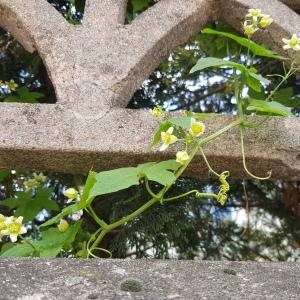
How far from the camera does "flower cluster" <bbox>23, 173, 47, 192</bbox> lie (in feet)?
6.39

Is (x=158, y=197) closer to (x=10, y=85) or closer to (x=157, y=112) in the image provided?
(x=157, y=112)

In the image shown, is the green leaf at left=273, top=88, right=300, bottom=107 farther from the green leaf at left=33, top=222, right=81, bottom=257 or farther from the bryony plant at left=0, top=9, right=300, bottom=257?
the green leaf at left=33, top=222, right=81, bottom=257

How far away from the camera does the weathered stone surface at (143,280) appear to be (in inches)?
33.2

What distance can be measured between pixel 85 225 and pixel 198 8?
82cm

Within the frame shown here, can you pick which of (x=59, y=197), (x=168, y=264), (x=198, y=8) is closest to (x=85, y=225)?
(x=59, y=197)

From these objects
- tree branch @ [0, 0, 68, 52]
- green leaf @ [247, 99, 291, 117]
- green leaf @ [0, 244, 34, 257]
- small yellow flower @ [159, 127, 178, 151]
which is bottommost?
green leaf @ [0, 244, 34, 257]

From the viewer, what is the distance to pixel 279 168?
4.31ft

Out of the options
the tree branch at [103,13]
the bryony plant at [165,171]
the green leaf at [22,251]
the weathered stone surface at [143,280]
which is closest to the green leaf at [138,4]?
the tree branch at [103,13]

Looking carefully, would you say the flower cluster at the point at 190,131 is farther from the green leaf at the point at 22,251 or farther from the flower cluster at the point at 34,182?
the flower cluster at the point at 34,182

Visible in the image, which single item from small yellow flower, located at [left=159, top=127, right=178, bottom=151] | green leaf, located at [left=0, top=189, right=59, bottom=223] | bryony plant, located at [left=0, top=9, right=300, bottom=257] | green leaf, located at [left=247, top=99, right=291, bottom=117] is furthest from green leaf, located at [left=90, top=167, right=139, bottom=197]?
green leaf, located at [left=0, top=189, right=59, bottom=223]

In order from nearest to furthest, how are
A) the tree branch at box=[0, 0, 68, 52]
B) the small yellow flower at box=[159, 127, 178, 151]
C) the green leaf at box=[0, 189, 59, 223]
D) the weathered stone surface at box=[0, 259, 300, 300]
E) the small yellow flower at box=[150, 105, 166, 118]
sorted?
the weathered stone surface at box=[0, 259, 300, 300] → the small yellow flower at box=[159, 127, 178, 151] → the small yellow flower at box=[150, 105, 166, 118] → the tree branch at box=[0, 0, 68, 52] → the green leaf at box=[0, 189, 59, 223]

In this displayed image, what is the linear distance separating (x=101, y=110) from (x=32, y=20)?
35 cm

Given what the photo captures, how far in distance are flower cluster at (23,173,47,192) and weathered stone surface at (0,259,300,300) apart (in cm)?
103

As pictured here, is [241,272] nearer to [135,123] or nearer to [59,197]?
[135,123]
